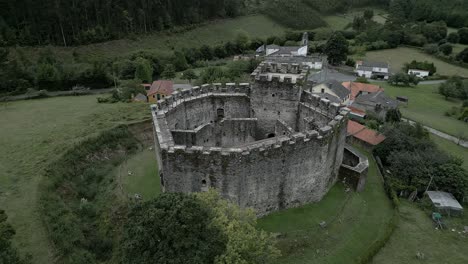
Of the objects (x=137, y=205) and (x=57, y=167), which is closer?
(x=137, y=205)

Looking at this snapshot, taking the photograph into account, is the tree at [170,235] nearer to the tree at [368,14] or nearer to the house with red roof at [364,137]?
the house with red roof at [364,137]

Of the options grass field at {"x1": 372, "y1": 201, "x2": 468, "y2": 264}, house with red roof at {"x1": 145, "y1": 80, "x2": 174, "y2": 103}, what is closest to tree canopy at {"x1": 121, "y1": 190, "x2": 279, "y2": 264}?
grass field at {"x1": 372, "y1": 201, "x2": 468, "y2": 264}

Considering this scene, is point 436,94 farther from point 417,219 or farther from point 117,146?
point 117,146

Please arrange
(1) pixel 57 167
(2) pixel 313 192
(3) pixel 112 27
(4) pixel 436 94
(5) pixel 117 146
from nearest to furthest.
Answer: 1. (2) pixel 313 192
2. (1) pixel 57 167
3. (5) pixel 117 146
4. (4) pixel 436 94
5. (3) pixel 112 27

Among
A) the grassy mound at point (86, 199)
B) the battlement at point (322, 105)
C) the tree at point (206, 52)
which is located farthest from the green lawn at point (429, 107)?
the grassy mound at point (86, 199)

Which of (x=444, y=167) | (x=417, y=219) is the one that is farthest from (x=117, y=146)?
(x=444, y=167)

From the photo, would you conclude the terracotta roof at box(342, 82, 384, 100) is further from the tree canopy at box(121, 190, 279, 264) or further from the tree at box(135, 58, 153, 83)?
the tree canopy at box(121, 190, 279, 264)

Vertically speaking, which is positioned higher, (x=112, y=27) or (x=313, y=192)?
(x=112, y=27)
